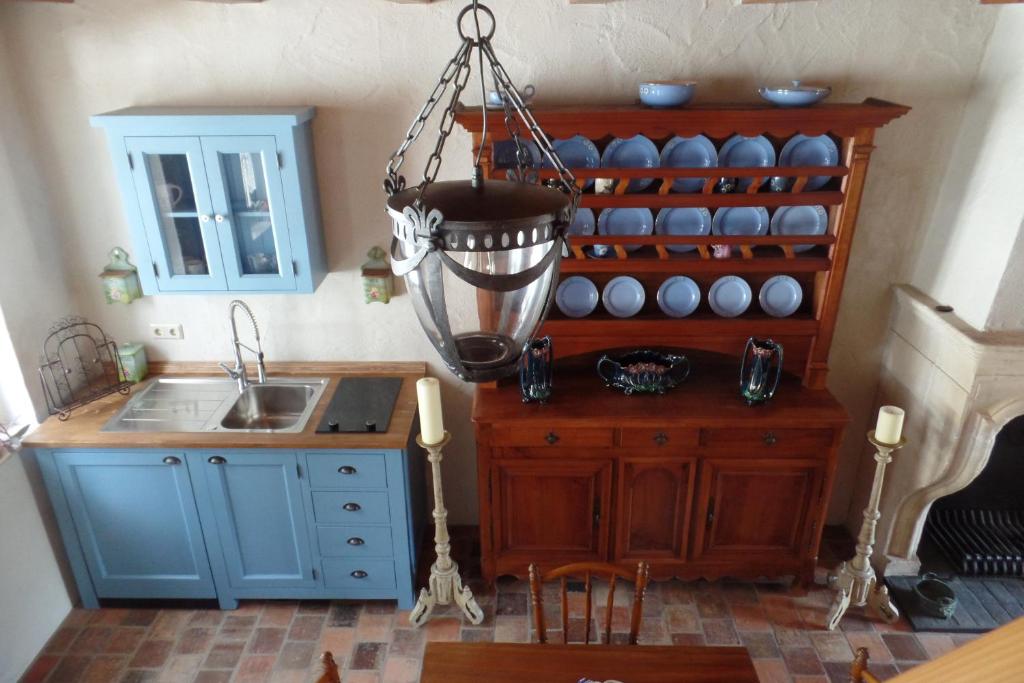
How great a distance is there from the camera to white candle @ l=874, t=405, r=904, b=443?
8.69ft

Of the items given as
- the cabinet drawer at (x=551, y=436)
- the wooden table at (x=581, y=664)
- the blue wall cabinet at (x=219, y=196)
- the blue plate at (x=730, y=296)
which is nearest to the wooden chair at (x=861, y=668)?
the wooden table at (x=581, y=664)

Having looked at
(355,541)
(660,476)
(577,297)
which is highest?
(577,297)

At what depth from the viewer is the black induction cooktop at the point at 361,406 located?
2789 millimetres

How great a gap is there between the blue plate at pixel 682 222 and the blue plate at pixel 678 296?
0.14 metres

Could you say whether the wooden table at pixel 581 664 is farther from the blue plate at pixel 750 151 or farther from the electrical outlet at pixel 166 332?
the electrical outlet at pixel 166 332

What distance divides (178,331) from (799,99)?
9.16 feet

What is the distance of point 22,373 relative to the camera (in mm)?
2793

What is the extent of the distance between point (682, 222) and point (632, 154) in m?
0.35

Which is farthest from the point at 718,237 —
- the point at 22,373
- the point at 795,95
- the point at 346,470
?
the point at 22,373

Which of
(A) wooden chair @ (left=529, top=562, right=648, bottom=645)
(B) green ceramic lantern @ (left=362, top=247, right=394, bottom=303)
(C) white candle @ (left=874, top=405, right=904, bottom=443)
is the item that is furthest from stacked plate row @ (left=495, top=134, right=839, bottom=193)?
(A) wooden chair @ (left=529, top=562, right=648, bottom=645)

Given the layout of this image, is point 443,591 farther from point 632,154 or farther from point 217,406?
point 632,154

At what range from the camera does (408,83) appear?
278 cm

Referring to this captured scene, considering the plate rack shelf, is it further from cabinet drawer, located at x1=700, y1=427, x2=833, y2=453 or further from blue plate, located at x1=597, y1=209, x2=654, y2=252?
cabinet drawer, located at x1=700, y1=427, x2=833, y2=453

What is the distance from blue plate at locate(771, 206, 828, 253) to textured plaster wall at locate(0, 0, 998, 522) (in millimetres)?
271
